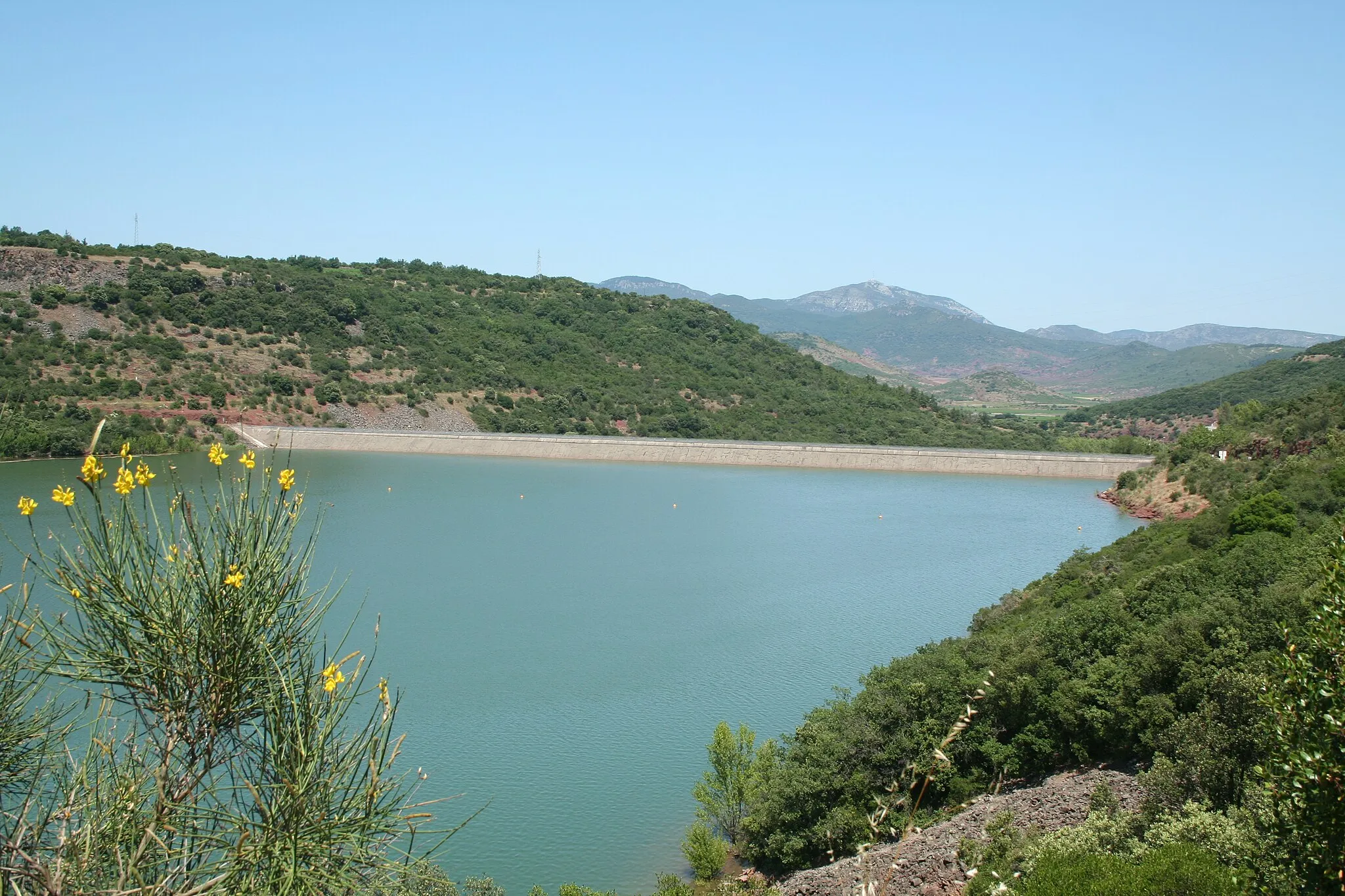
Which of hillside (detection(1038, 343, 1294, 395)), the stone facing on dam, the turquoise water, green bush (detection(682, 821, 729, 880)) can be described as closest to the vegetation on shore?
green bush (detection(682, 821, 729, 880))

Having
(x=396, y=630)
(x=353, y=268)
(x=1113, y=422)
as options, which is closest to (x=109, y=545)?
(x=396, y=630)

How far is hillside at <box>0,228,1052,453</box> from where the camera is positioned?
145ft

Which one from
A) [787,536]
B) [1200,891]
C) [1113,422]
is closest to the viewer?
[1200,891]

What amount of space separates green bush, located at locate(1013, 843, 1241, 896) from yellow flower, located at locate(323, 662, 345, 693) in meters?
4.25

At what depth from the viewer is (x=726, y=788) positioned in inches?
480

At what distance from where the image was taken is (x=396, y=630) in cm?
1880

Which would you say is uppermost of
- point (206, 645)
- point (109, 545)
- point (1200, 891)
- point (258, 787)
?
point (109, 545)

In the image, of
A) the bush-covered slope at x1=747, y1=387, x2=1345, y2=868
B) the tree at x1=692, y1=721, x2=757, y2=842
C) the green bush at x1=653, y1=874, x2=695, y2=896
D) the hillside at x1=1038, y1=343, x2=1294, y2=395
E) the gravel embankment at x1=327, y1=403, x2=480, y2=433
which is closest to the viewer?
the bush-covered slope at x1=747, y1=387, x2=1345, y2=868

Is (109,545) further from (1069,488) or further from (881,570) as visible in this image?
(1069,488)

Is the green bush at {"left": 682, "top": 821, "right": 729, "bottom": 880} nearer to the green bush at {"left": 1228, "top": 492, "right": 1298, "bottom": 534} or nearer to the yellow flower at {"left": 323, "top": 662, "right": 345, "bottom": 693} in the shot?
the yellow flower at {"left": 323, "top": 662, "right": 345, "bottom": 693}

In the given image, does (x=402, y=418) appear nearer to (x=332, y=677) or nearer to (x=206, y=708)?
(x=206, y=708)

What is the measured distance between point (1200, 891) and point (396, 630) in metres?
15.2

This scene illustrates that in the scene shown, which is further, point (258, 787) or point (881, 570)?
point (881, 570)

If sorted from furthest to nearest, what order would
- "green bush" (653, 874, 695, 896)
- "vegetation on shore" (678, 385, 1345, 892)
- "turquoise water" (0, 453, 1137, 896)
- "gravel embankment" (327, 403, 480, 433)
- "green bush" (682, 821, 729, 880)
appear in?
1. "gravel embankment" (327, 403, 480, 433)
2. "turquoise water" (0, 453, 1137, 896)
3. "green bush" (682, 821, 729, 880)
4. "green bush" (653, 874, 695, 896)
5. "vegetation on shore" (678, 385, 1345, 892)
